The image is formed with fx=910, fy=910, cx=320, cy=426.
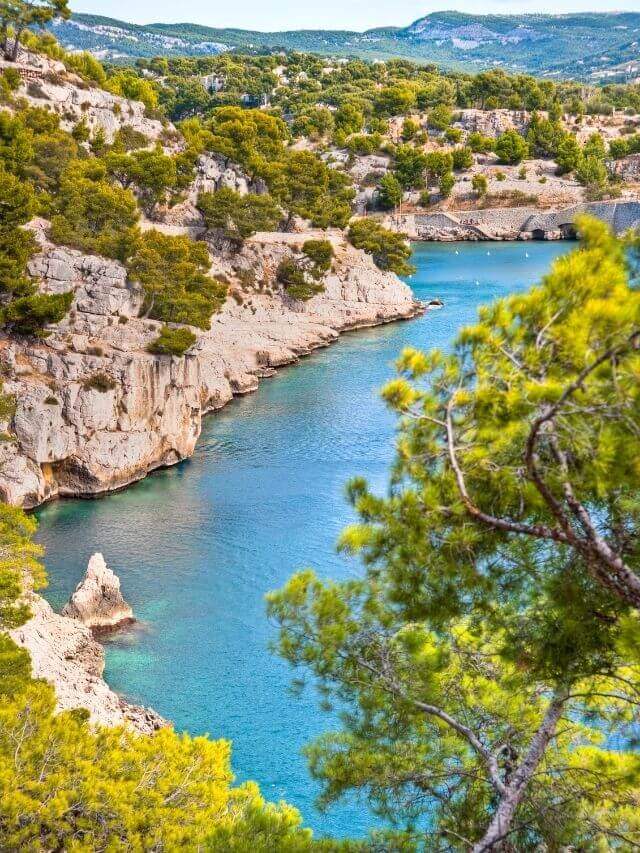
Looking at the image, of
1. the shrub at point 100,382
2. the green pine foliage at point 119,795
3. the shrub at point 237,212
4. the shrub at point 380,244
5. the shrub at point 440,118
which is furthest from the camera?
the shrub at point 440,118

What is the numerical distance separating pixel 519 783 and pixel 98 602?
14896 millimetres

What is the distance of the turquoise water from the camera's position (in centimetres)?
1839

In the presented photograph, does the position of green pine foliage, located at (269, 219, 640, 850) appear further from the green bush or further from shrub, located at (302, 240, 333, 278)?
the green bush

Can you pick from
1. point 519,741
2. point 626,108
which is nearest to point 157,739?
point 519,741

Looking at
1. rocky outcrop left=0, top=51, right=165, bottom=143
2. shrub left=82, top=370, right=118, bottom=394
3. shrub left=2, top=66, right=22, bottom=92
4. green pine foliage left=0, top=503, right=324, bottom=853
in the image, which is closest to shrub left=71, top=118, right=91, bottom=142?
rocky outcrop left=0, top=51, right=165, bottom=143

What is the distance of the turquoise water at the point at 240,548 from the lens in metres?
18.4

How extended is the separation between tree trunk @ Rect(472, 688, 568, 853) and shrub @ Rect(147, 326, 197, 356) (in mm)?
25869

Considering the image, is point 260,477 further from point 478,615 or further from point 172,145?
point 172,145

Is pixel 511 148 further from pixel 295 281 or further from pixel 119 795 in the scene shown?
pixel 119 795

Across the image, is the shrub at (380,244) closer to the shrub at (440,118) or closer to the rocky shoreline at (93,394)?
the rocky shoreline at (93,394)

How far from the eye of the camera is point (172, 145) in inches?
2302

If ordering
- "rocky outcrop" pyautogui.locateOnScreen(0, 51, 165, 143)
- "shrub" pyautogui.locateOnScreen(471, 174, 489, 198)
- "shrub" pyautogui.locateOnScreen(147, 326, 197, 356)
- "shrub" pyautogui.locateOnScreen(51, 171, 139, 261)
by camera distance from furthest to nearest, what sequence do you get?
"shrub" pyautogui.locateOnScreen(471, 174, 489, 198)
"rocky outcrop" pyautogui.locateOnScreen(0, 51, 165, 143)
"shrub" pyautogui.locateOnScreen(51, 171, 139, 261)
"shrub" pyautogui.locateOnScreen(147, 326, 197, 356)

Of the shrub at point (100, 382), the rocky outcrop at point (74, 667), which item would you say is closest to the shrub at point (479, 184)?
the shrub at point (100, 382)

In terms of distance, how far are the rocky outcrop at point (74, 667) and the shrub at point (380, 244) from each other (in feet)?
137
